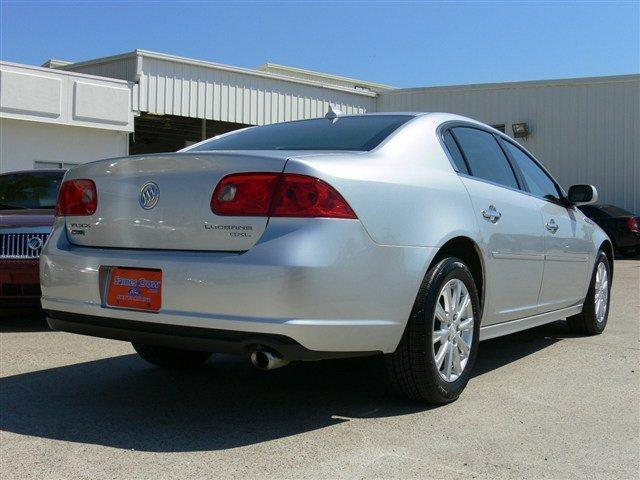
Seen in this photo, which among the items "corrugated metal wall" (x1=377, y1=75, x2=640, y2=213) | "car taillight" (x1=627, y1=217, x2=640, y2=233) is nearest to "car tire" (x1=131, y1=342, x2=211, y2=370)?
"car taillight" (x1=627, y1=217, x2=640, y2=233)

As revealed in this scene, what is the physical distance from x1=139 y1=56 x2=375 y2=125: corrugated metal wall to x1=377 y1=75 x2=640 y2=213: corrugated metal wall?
469 cm

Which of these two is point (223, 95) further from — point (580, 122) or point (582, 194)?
point (582, 194)

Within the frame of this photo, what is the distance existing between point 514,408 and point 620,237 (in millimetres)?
14665

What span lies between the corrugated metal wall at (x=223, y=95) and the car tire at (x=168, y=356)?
13.0 meters

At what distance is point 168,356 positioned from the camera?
14.1 ft

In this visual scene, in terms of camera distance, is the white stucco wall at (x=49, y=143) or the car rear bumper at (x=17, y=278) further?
the white stucco wall at (x=49, y=143)

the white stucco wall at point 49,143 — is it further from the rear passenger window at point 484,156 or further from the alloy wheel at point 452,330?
the alloy wheel at point 452,330

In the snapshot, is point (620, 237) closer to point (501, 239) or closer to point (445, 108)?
point (445, 108)

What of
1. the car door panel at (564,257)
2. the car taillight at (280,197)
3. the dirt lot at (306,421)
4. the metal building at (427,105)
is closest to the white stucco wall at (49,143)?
the metal building at (427,105)

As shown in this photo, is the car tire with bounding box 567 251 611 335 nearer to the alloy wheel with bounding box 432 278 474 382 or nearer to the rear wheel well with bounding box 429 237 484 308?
the rear wheel well with bounding box 429 237 484 308

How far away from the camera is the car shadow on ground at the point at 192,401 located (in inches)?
123

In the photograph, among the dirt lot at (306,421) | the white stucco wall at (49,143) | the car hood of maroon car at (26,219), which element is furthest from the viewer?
the white stucco wall at (49,143)

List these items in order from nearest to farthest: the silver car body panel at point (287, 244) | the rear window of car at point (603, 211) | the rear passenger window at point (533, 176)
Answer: the silver car body panel at point (287, 244) < the rear passenger window at point (533, 176) < the rear window of car at point (603, 211)

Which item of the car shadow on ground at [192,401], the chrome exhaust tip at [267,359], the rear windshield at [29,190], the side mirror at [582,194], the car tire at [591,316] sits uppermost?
the side mirror at [582,194]
